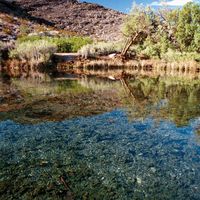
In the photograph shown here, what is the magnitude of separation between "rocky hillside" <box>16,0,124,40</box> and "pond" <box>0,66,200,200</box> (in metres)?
54.3

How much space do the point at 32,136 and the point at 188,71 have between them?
1043 inches

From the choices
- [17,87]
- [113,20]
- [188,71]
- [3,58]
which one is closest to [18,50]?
[3,58]

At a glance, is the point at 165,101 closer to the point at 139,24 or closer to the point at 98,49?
the point at 98,49

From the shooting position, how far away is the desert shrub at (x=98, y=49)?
3825 cm

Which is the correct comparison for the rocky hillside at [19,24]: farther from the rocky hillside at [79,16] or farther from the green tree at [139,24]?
the green tree at [139,24]

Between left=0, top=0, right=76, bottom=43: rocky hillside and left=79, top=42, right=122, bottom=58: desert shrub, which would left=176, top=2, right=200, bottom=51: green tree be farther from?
left=0, top=0, right=76, bottom=43: rocky hillside

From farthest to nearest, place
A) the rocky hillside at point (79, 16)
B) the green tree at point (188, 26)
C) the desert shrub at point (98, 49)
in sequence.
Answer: the rocky hillside at point (79, 16) < the green tree at point (188, 26) < the desert shrub at point (98, 49)

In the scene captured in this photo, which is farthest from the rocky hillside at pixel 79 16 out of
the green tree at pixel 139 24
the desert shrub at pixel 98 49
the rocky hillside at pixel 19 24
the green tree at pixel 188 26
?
the green tree at pixel 188 26

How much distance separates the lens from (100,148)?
31.1 feet

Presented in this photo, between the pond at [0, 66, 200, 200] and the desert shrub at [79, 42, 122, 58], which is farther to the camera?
the desert shrub at [79, 42, 122, 58]

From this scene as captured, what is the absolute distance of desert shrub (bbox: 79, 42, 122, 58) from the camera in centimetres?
3825

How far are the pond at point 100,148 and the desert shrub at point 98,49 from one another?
21058 mm

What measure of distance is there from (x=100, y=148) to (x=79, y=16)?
77103 mm

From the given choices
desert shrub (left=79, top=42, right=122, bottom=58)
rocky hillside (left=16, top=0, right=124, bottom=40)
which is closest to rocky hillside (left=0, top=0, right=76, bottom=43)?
rocky hillside (left=16, top=0, right=124, bottom=40)
